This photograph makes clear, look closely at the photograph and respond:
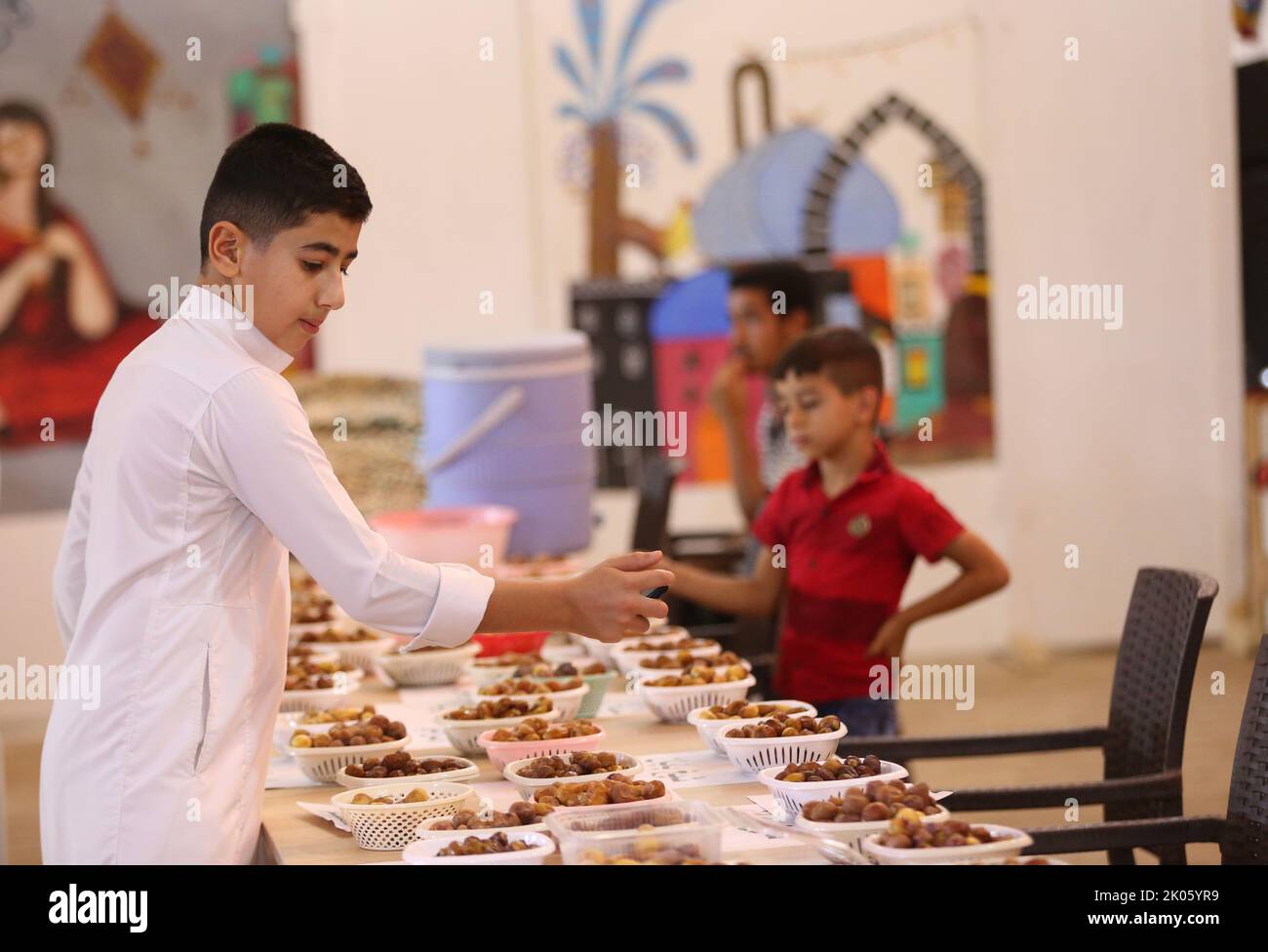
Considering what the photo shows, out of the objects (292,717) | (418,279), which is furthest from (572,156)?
(292,717)

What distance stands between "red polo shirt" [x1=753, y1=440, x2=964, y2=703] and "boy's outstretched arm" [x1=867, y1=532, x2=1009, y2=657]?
0.03m

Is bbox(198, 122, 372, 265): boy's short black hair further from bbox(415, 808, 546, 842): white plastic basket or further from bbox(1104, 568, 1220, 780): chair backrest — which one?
bbox(1104, 568, 1220, 780): chair backrest

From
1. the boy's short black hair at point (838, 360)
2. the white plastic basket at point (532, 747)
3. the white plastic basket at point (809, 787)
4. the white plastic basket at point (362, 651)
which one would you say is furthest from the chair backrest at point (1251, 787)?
the white plastic basket at point (362, 651)

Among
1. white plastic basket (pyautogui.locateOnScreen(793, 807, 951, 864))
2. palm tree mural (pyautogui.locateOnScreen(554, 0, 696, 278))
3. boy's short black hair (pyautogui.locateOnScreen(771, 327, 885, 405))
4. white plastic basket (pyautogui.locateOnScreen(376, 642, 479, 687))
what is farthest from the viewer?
palm tree mural (pyautogui.locateOnScreen(554, 0, 696, 278))

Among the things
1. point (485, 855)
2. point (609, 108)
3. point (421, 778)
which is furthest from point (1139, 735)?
point (609, 108)

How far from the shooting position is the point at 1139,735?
8.14 ft

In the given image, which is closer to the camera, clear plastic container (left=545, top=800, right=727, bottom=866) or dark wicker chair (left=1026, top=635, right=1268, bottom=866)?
clear plastic container (left=545, top=800, right=727, bottom=866)

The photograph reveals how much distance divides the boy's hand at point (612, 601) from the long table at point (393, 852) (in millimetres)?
262

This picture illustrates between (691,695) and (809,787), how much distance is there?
2.21ft

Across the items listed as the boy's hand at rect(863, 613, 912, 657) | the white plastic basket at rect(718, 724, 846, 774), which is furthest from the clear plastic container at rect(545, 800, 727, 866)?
the boy's hand at rect(863, 613, 912, 657)

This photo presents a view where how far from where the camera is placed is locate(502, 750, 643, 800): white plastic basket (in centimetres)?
186

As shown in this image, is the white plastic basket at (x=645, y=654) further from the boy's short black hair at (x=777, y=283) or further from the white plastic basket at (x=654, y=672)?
the boy's short black hair at (x=777, y=283)
